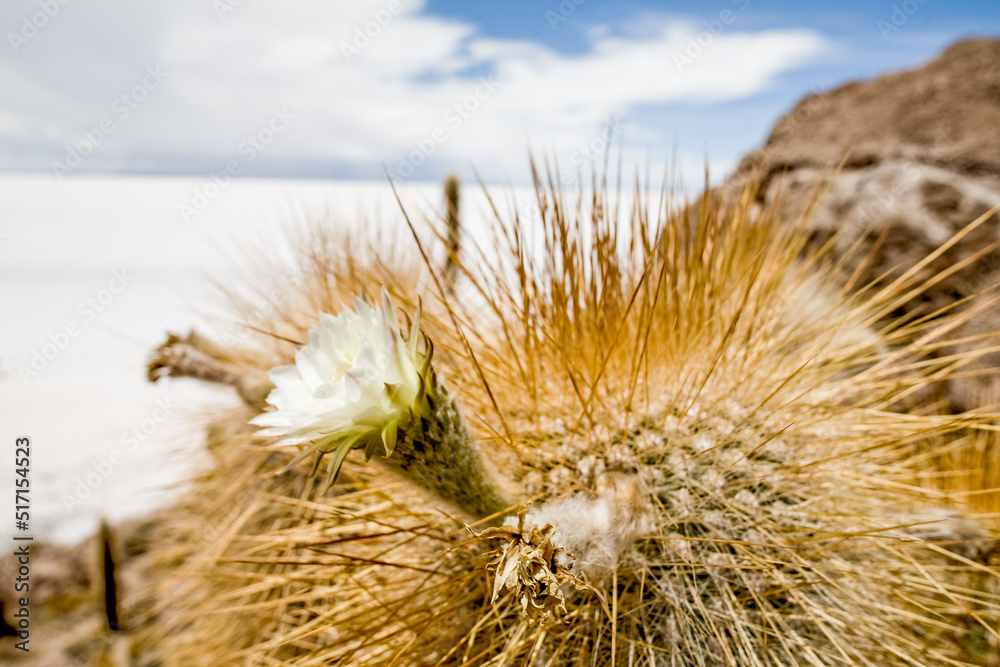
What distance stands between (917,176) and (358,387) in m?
1.61

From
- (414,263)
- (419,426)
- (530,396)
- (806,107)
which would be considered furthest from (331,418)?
(806,107)

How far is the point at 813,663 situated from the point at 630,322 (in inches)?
16.7

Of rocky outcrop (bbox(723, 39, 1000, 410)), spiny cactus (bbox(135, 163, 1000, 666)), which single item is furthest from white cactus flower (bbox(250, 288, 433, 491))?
rocky outcrop (bbox(723, 39, 1000, 410))

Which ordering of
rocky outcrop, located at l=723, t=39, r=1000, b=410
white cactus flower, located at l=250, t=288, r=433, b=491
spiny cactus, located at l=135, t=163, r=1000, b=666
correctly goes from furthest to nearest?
rocky outcrop, located at l=723, t=39, r=1000, b=410 < spiny cactus, located at l=135, t=163, r=1000, b=666 < white cactus flower, located at l=250, t=288, r=433, b=491

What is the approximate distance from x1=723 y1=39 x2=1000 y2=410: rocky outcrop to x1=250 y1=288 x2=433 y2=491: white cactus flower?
38.9 inches

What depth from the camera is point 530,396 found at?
696 mm

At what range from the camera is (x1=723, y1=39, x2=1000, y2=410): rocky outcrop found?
1360mm

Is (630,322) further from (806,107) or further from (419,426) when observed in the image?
(806,107)

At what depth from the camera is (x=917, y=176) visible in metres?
1.47

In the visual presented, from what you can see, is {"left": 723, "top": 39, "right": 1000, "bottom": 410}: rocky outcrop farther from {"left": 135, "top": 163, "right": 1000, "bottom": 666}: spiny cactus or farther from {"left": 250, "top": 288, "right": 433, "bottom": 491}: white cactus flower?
{"left": 250, "top": 288, "right": 433, "bottom": 491}: white cactus flower

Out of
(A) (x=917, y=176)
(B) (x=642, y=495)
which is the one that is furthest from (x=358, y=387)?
(A) (x=917, y=176)

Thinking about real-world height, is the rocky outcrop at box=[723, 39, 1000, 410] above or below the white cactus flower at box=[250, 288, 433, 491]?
above

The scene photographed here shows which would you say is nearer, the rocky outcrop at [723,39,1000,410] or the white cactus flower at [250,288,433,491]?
the white cactus flower at [250,288,433,491]

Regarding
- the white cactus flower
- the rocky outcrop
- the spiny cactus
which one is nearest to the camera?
the white cactus flower
